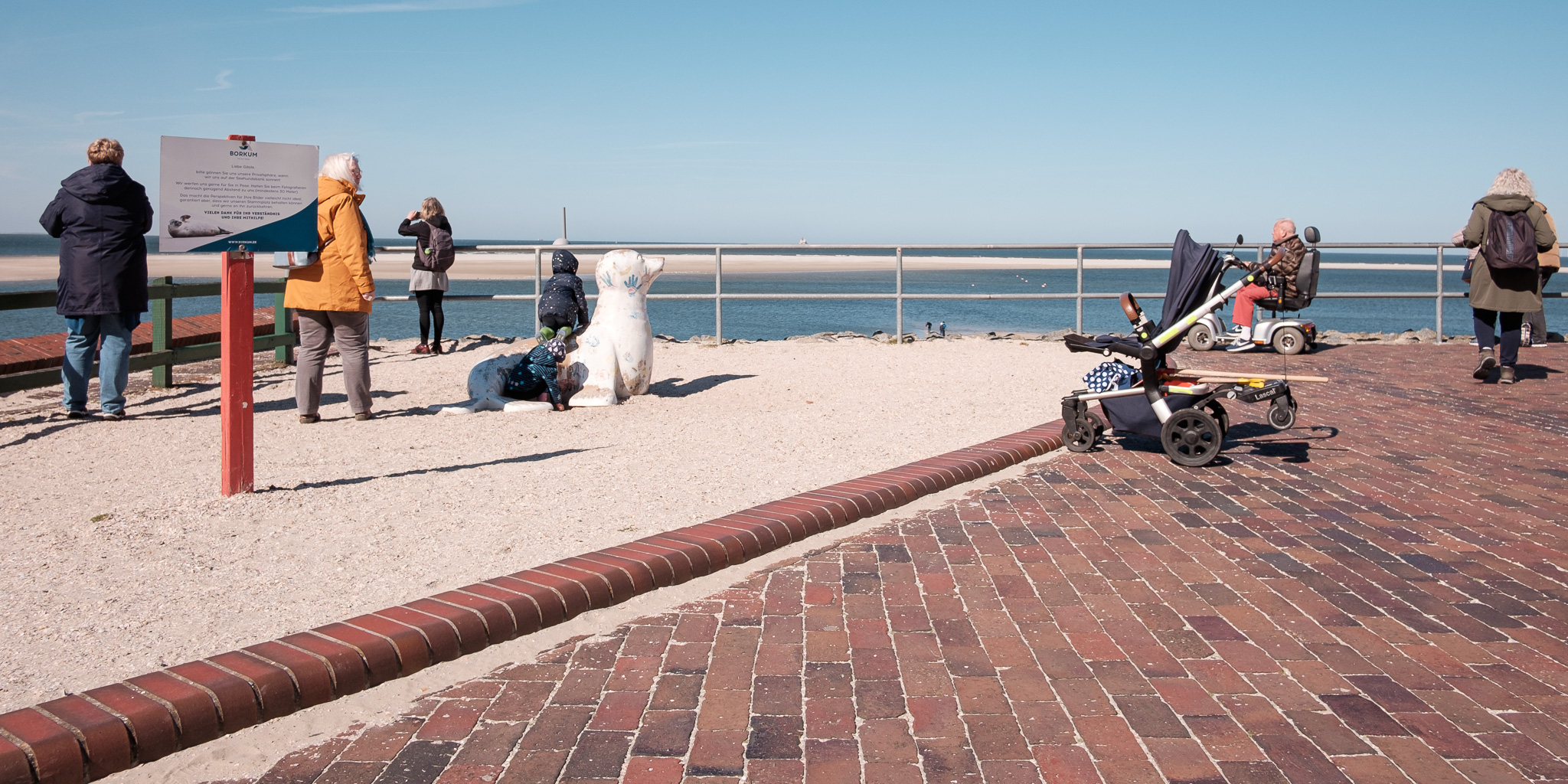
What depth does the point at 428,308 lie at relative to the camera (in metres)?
13.0

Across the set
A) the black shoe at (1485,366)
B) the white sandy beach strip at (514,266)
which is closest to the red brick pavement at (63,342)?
the black shoe at (1485,366)

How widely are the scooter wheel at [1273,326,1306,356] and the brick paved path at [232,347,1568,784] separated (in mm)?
7571

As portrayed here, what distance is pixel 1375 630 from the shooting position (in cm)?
385

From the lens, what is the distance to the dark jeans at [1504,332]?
10.1 meters

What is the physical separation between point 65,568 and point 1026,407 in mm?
6470

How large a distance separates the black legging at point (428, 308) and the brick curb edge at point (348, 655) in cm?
853

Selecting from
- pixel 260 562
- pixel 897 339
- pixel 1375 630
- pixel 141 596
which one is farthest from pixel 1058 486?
pixel 897 339

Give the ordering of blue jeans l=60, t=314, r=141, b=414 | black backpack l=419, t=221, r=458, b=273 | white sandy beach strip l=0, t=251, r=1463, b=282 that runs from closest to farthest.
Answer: blue jeans l=60, t=314, r=141, b=414 → black backpack l=419, t=221, r=458, b=273 → white sandy beach strip l=0, t=251, r=1463, b=282

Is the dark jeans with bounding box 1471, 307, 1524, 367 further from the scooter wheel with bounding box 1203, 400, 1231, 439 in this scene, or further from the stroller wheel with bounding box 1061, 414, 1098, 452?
the stroller wheel with bounding box 1061, 414, 1098, 452

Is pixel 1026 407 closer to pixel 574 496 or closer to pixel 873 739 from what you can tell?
pixel 574 496

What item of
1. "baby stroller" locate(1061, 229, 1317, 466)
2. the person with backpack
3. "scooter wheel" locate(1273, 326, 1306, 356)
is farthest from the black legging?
"scooter wheel" locate(1273, 326, 1306, 356)

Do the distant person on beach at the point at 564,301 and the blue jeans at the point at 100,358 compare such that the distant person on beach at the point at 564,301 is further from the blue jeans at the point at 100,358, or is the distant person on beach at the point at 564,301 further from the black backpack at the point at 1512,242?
the black backpack at the point at 1512,242

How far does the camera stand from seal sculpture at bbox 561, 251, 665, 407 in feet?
30.0

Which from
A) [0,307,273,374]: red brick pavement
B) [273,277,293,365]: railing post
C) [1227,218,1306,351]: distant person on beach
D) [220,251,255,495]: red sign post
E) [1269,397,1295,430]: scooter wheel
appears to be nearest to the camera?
[220,251,255,495]: red sign post
